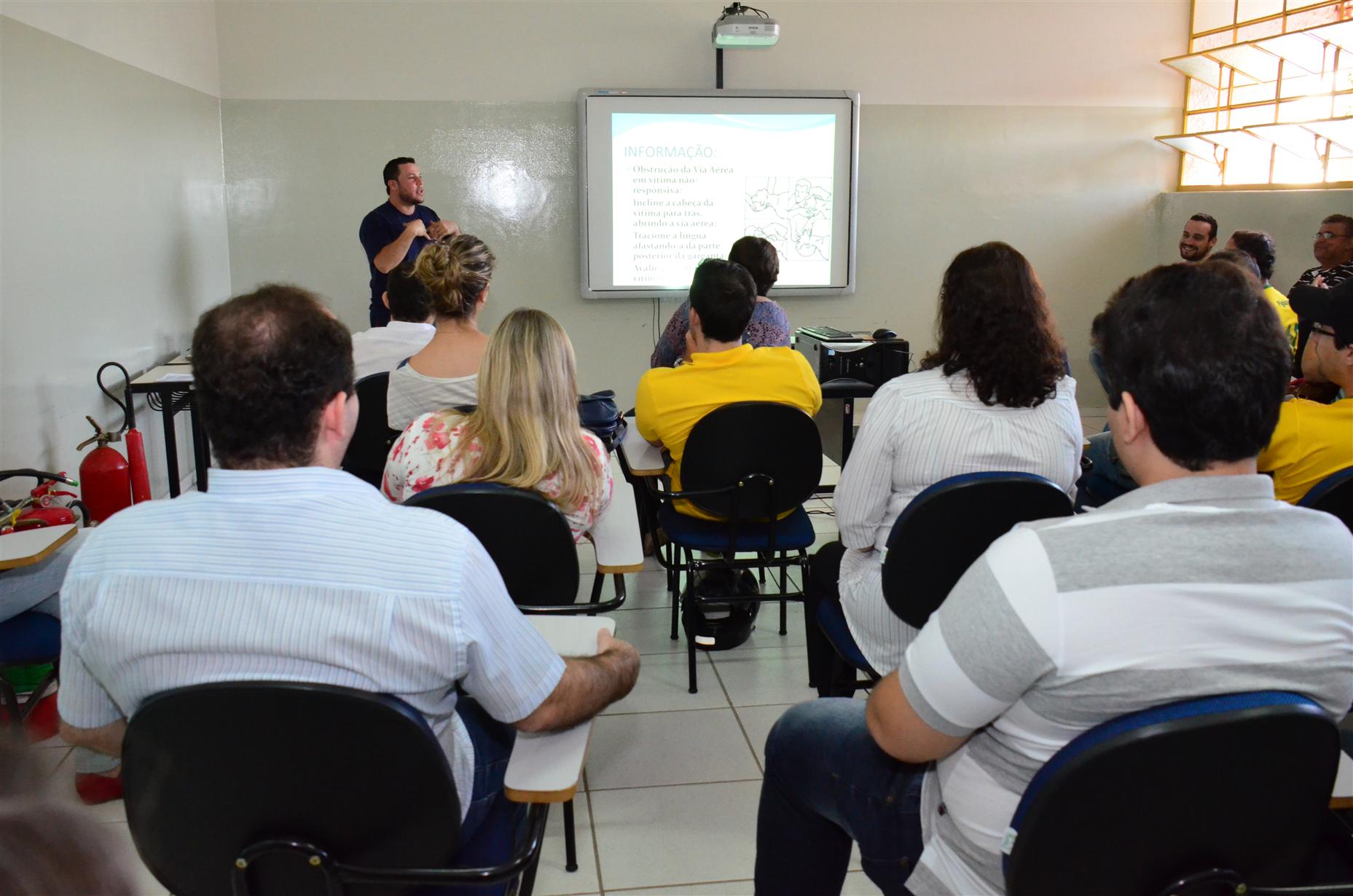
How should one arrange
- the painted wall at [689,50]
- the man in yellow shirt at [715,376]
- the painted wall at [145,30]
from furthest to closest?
the painted wall at [689,50] → the painted wall at [145,30] → the man in yellow shirt at [715,376]

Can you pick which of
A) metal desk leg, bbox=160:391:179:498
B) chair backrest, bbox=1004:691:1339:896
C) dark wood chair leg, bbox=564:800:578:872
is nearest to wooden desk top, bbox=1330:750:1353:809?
chair backrest, bbox=1004:691:1339:896

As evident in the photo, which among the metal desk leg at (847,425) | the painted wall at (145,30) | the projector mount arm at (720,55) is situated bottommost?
the metal desk leg at (847,425)

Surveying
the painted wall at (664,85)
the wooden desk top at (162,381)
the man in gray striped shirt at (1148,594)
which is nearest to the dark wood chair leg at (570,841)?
the man in gray striped shirt at (1148,594)

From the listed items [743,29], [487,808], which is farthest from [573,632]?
[743,29]

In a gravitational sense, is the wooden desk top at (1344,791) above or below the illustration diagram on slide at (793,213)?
below

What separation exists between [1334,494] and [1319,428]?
0.97ft

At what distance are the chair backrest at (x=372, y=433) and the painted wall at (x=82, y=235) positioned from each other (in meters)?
1.06

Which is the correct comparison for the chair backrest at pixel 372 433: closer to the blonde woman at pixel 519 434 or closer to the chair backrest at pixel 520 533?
the blonde woman at pixel 519 434

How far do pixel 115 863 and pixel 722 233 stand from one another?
18.4 feet

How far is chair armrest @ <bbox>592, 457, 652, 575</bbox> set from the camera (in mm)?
2000

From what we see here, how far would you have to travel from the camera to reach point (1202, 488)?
1.03 meters

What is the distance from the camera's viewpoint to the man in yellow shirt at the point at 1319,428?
2115 mm

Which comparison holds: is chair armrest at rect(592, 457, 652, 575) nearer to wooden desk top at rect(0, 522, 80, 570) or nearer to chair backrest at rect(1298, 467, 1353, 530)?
wooden desk top at rect(0, 522, 80, 570)

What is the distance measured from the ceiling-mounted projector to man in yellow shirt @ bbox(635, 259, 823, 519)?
2995 millimetres
